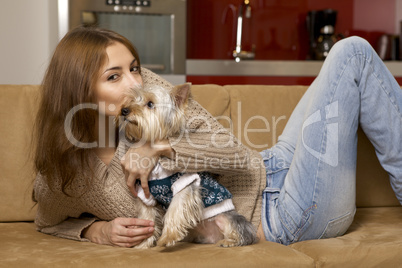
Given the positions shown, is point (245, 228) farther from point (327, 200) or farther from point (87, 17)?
point (87, 17)

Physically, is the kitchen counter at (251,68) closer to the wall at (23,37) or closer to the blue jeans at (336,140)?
the wall at (23,37)

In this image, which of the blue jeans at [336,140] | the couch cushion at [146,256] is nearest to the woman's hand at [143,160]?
the couch cushion at [146,256]

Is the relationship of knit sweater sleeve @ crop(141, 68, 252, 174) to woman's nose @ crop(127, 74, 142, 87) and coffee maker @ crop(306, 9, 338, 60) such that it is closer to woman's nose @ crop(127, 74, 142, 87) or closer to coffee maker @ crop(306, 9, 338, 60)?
woman's nose @ crop(127, 74, 142, 87)

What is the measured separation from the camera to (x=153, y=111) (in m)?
1.70

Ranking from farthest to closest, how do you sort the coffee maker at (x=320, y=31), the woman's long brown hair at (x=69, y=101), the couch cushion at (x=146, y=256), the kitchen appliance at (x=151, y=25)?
the coffee maker at (x=320, y=31) → the kitchen appliance at (x=151, y=25) → the woman's long brown hair at (x=69, y=101) → the couch cushion at (x=146, y=256)

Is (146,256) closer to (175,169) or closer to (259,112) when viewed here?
(175,169)

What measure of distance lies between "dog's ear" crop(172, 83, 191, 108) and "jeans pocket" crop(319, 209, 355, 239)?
72cm

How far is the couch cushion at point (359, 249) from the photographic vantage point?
5.60 feet

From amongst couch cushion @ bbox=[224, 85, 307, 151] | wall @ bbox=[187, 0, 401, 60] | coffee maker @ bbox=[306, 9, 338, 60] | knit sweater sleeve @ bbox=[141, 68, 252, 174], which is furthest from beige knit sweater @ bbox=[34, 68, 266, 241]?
wall @ bbox=[187, 0, 401, 60]

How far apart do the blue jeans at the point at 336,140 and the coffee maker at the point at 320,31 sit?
9.09 ft

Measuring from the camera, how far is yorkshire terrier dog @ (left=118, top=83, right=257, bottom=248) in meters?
1.66

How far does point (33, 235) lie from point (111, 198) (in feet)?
1.23

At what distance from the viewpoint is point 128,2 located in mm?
4059

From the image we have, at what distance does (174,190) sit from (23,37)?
9.98ft
